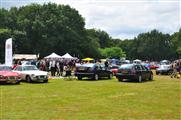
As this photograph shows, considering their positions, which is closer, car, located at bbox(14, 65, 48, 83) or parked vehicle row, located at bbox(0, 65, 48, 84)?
parked vehicle row, located at bbox(0, 65, 48, 84)

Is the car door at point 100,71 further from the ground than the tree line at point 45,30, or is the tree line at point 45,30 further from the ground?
the tree line at point 45,30

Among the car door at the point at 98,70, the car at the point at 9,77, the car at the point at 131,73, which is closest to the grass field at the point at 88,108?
the car at the point at 9,77

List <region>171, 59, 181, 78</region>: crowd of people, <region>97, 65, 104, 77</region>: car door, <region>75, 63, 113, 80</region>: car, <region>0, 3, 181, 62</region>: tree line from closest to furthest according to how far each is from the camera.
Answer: <region>75, 63, 113, 80</region>: car, <region>97, 65, 104, 77</region>: car door, <region>171, 59, 181, 78</region>: crowd of people, <region>0, 3, 181, 62</region>: tree line

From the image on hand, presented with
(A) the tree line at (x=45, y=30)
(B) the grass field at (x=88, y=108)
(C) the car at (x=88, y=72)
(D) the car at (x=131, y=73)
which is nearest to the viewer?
(B) the grass field at (x=88, y=108)

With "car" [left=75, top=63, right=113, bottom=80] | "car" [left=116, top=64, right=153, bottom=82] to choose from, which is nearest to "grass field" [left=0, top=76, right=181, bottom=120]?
"car" [left=116, top=64, right=153, bottom=82]

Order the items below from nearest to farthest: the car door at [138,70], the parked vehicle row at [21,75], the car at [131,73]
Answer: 1. the parked vehicle row at [21,75]
2. the car at [131,73]
3. the car door at [138,70]

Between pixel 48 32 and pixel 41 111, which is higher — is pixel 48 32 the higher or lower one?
the higher one

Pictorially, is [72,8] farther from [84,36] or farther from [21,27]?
[21,27]

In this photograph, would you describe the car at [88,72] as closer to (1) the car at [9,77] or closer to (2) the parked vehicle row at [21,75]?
(2) the parked vehicle row at [21,75]

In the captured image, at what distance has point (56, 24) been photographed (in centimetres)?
9131

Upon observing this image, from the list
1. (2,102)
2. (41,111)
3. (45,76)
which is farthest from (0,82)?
(41,111)

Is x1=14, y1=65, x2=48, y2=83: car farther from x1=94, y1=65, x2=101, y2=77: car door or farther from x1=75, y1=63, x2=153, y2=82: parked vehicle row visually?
x1=94, y1=65, x2=101, y2=77: car door

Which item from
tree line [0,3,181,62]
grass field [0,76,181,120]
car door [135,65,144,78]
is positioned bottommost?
grass field [0,76,181,120]

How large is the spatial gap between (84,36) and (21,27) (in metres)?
17.2
